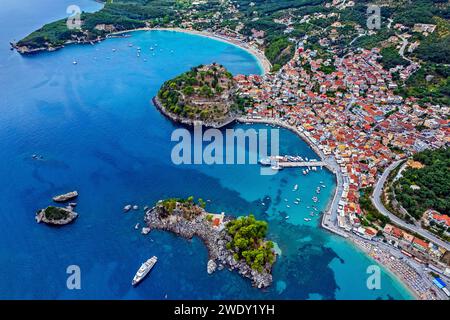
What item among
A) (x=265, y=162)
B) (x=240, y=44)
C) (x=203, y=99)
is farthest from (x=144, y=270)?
(x=240, y=44)

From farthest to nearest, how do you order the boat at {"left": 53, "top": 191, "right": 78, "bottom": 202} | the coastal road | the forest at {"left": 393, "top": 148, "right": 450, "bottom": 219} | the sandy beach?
the sandy beach, the boat at {"left": 53, "top": 191, "right": 78, "bottom": 202}, the forest at {"left": 393, "top": 148, "right": 450, "bottom": 219}, the coastal road

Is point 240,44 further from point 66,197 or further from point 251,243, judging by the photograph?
point 251,243

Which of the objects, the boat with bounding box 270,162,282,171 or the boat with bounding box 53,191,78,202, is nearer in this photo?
the boat with bounding box 53,191,78,202

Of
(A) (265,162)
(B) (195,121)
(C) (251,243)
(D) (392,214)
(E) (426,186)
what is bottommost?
(C) (251,243)

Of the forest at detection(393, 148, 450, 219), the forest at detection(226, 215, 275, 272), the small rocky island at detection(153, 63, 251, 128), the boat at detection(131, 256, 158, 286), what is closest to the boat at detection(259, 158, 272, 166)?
the small rocky island at detection(153, 63, 251, 128)

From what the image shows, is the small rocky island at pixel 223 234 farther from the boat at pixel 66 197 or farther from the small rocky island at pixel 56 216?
the boat at pixel 66 197

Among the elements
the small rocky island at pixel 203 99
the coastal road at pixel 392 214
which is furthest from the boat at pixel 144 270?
the small rocky island at pixel 203 99

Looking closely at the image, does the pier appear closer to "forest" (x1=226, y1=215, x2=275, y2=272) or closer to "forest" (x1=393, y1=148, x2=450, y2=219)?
"forest" (x1=393, y1=148, x2=450, y2=219)
